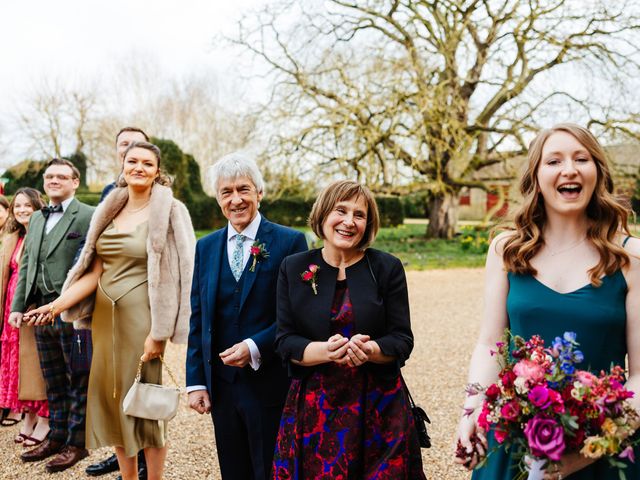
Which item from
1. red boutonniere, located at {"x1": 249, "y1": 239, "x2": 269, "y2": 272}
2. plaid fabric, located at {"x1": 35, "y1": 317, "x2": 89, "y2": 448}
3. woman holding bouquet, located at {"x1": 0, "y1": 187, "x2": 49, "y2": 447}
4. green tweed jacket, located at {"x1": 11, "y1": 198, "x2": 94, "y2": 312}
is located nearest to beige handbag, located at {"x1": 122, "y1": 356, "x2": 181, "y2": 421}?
red boutonniere, located at {"x1": 249, "y1": 239, "x2": 269, "y2": 272}

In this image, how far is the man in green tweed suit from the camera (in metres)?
4.29

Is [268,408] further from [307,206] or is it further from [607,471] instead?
[307,206]

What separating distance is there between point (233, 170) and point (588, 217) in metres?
1.62

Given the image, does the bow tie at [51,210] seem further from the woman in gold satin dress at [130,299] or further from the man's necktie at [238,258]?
the man's necktie at [238,258]

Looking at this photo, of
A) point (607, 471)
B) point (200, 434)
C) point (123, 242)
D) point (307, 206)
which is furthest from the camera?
point (307, 206)

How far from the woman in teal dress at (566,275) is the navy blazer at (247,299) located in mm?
1030

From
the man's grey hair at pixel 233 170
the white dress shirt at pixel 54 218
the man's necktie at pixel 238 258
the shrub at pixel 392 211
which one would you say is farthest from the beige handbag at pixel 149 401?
the shrub at pixel 392 211

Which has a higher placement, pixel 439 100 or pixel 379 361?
pixel 439 100

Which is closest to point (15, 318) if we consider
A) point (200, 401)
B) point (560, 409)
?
point (200, 401)

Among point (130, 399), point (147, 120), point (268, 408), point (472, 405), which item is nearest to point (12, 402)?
point (130, 399)

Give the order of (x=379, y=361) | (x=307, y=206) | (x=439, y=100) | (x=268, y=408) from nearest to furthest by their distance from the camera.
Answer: (x=379, y=361) < (x=268, y=408) < (x=439, y=100) < (x=307, y=206)

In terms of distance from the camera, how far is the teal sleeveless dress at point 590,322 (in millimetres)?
1866

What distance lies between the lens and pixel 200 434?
A: 15.6 feet

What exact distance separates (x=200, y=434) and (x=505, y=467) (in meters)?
3.39
